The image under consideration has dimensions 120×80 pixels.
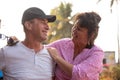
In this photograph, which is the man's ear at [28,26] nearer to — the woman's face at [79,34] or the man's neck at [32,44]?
the man's neck at [32,44]

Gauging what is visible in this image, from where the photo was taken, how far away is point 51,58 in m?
4.75

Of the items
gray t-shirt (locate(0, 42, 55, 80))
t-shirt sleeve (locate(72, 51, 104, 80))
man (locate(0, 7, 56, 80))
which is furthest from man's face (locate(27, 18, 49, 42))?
t-shirt sleeve (locate(72, 51, 104, 80))

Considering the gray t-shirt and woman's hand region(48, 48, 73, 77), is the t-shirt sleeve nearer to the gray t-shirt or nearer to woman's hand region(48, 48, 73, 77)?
woman's hand region(48, 48, 73, 77)

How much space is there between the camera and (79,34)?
4836 mm

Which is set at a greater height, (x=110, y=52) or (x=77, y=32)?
(x=77, y=32)

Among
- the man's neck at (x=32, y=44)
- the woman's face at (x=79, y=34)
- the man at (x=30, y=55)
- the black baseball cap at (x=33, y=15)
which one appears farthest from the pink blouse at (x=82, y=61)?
the black baseball cap at (x=33, y=15)

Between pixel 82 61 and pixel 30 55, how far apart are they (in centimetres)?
63

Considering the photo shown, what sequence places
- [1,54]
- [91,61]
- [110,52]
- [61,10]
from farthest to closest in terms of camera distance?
[110,52], [61,10], [91,61], [1,54]

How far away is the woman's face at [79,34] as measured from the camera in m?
4.85

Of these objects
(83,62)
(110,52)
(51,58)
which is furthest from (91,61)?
(110,52)

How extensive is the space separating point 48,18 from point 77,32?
0.38 m

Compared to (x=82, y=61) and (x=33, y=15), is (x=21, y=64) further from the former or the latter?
(x=82, y=61)

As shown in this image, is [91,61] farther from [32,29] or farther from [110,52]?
[110,52]

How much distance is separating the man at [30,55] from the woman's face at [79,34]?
296 mm
